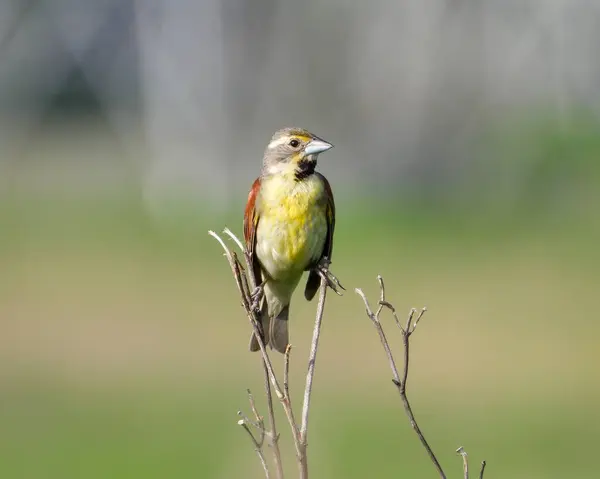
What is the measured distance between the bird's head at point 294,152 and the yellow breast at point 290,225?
30 millimetres

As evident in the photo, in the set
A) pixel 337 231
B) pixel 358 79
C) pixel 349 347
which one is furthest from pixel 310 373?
pixel 358 79

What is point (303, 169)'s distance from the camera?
4.09 meters

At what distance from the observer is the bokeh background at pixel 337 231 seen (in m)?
9.31

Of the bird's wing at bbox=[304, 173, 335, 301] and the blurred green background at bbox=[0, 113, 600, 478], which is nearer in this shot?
the bird's wing at bbox=[304, 173, 335, 301]

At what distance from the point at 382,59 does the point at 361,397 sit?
912 centimetres

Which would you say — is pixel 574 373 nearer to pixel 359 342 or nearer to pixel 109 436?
pixel 359 342

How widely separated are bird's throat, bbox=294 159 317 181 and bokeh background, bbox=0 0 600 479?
2418mm

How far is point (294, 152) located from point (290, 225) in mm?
227

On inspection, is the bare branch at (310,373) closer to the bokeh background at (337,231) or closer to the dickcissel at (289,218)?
the dickcissel at (289,218)

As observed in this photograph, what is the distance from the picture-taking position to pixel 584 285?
12266mm

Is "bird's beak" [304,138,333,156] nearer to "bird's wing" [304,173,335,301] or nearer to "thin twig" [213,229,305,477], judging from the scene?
"bird's wing" [304,173,335,301]

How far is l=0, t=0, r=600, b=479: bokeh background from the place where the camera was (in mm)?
9312

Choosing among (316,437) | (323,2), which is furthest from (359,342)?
(323,2)

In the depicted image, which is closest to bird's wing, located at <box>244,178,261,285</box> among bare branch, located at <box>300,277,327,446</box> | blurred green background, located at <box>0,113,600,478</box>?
bare branch, located at <box>300,277,327,446</box>
